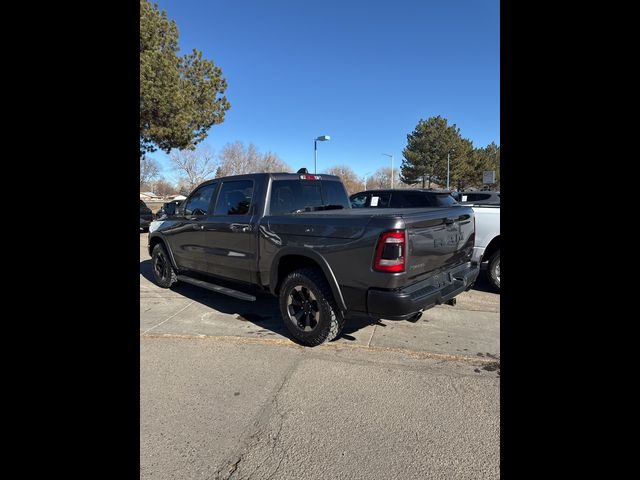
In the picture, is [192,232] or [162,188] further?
[162,188]

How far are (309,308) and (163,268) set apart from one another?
12.8ft

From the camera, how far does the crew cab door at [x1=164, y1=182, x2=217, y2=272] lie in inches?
218

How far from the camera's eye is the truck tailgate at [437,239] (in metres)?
3.37


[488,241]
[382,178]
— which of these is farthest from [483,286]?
[382,178]

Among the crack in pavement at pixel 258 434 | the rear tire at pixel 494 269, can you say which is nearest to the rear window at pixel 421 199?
the rear tire at pixel 494 269

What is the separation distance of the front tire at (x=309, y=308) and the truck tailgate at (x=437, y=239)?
2.93 ft

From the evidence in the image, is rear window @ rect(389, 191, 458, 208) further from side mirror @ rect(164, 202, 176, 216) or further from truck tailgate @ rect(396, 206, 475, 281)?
side mirror @ rect(164, 202, 176, 216)

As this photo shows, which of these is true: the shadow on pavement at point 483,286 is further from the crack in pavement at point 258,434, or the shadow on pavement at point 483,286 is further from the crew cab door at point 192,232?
the crew cab door at point 192,232

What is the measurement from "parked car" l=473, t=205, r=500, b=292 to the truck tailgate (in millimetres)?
1780

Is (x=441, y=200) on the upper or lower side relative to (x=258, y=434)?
upper

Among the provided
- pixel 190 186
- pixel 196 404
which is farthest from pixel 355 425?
pixel 190 186

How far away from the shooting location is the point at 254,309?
213 inches

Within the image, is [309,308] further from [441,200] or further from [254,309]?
[441,200]
